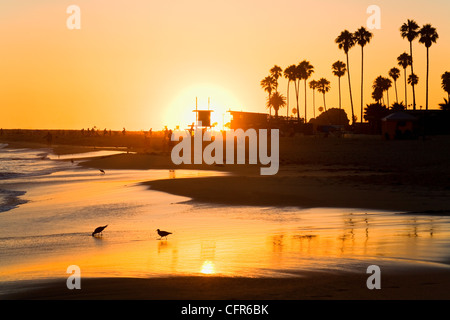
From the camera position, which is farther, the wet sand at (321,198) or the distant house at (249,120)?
the distant house at (249,120)

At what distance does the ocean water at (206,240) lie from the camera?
10461mm

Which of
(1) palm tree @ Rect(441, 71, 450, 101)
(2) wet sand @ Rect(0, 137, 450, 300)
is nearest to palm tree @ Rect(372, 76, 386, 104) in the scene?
(1) palm tree @ Rect(441, 71, 450, 101)

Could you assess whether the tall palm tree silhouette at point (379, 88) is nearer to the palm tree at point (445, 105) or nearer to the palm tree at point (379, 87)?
the palm tree at point (379, 87)

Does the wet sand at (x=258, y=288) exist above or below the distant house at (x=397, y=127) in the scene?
below

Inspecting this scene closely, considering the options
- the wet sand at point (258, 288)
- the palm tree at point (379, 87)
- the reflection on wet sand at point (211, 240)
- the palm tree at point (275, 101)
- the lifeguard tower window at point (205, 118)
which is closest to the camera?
the wet sand at point (258, 288)

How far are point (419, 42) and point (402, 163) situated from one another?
5770 centimetres

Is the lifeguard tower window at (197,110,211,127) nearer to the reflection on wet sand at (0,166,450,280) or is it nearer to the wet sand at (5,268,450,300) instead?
the reflection on wet sand at (0,166,450,280)

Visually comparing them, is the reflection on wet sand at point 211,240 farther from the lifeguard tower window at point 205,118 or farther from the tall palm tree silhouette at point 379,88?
the tall palm tree silhouette at point 379,88

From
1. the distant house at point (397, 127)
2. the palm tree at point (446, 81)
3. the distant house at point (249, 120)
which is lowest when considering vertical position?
the distant house at point (397, 127)

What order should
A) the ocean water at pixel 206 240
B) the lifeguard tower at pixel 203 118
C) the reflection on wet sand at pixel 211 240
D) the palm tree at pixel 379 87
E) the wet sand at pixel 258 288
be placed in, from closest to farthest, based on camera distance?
the wet sand at pixel 258 288 < the ocean water at pixel 206 240 < the reflection on wet sand at pixel 211 240 < the lifeguard tower at pixel 203 118 < the palm tree at pixel 379 87

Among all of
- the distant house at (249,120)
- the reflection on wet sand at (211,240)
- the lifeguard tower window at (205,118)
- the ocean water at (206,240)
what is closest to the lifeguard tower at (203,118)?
the lifeguard tower window at (205,118)

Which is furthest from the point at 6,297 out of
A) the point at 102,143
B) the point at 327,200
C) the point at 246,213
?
the point at 102,143

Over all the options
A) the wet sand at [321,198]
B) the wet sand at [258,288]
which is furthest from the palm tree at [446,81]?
the wet sand at [258,288]
